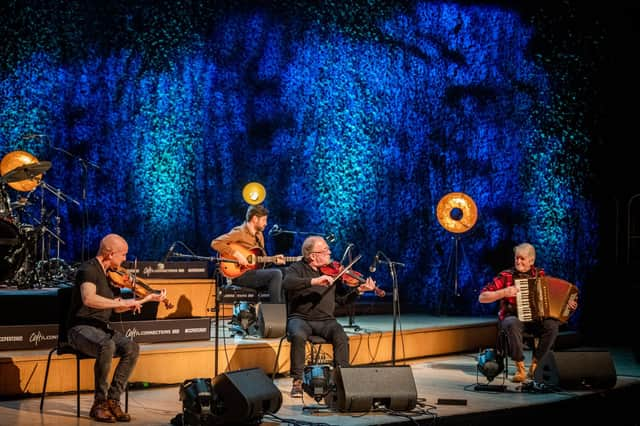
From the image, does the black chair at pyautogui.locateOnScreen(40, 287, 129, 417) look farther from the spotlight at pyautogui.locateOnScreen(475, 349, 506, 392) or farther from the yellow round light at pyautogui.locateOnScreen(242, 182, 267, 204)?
the yellow round light at pyautogui.locateOnScreen(242, 182, 267, 204)

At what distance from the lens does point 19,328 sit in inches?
261

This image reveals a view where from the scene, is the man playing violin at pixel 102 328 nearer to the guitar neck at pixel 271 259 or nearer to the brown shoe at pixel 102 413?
the brown shoe at pixel 102 413

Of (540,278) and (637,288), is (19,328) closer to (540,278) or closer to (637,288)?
(540,278)

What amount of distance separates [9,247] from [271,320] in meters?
2.53

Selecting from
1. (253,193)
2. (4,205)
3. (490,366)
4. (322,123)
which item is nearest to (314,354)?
(490,366)

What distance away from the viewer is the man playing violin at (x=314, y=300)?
6.87 meters

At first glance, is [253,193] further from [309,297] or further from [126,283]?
[126,283]

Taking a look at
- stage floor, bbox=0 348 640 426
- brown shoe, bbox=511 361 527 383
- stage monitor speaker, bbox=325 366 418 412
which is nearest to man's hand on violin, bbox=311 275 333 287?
stage floor, bbox=0 348 640 426

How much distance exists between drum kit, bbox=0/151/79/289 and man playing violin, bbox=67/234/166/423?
1.85 feet

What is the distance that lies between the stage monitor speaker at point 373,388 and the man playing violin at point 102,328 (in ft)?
4.60

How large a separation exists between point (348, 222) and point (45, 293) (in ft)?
16.8

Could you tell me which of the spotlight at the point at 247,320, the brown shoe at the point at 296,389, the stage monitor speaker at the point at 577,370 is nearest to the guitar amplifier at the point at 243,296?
the spotlight at the point at 247,320

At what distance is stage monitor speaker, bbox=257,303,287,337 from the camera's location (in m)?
7.62

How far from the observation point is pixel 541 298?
729 cm
